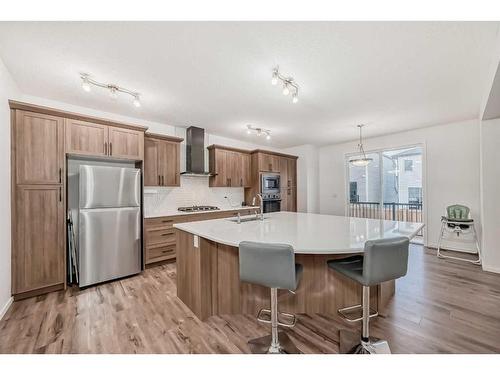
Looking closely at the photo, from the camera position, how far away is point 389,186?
5.27 meters

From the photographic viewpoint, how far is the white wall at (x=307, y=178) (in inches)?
241

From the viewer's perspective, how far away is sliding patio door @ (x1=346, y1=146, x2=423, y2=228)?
493cm

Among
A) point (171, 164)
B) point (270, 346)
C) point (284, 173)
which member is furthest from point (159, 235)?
point (284, 173)

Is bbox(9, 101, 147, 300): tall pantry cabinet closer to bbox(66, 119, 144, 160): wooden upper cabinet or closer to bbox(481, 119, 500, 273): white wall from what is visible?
bbox(66, 119, 144, 160): wooden upper cabinet

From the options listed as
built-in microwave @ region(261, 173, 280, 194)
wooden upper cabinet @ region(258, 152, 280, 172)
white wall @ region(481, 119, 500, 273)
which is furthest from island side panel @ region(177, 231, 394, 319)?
wooden upper cabinet @ region(258, 152, 280, 172)

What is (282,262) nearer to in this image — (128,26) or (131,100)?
(128,26)

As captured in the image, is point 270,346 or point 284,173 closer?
point 270,346

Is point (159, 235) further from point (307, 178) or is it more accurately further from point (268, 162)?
point (307, 178)

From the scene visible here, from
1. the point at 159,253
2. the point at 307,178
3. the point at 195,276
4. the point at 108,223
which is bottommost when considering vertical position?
the point at 159,253

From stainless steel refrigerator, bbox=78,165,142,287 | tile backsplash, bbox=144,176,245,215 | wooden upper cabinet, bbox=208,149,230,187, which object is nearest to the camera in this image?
stainless steel refrigerator, bbox=78,165,142,287

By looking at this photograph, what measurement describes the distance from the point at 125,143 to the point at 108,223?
3.91 feet

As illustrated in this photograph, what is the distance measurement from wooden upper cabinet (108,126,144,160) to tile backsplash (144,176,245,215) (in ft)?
2.82

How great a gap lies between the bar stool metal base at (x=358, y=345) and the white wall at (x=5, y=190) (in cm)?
320

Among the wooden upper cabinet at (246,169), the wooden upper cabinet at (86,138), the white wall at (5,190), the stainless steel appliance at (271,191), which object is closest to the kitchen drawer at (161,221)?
the wooden upper cabinet at (86,138)
